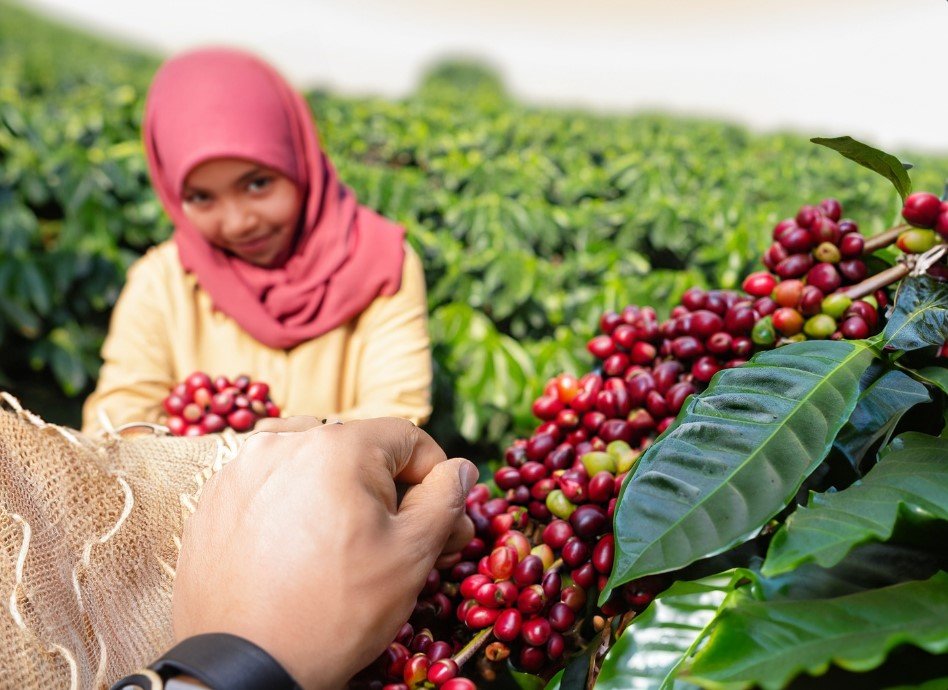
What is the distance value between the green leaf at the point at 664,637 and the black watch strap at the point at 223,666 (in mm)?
262

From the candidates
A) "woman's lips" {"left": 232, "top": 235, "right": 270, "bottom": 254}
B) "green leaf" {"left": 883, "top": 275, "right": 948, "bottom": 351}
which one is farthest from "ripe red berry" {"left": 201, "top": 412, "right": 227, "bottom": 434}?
"green leaf" {"left": 883, "top": 275, "right": 948, "bottom": 351}

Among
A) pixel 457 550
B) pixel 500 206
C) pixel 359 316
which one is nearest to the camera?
pixel 457 550

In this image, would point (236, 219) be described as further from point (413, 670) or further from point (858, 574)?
point (858, 574)

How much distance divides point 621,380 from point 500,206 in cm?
233

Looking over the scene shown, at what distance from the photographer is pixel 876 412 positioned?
725 mm

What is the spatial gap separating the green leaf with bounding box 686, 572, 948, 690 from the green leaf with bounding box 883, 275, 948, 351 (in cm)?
23

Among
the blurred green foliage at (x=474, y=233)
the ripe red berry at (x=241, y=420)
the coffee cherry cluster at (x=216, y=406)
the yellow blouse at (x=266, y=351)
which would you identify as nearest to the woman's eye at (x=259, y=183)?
the yellow blouse at (x=266, y=351)

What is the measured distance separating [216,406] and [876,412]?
109 centimetres

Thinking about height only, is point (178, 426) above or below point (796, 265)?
below

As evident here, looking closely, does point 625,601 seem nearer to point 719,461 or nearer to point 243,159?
point 719,461

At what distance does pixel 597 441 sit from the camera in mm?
840

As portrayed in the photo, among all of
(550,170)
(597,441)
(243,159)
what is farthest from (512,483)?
(550,170)

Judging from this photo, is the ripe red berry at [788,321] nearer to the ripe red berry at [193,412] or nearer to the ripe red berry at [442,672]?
the ripe red berry at [442,672]

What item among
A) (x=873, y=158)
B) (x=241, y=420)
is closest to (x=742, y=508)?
(x=873, y=158)
